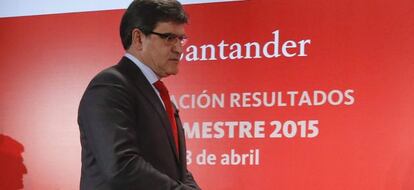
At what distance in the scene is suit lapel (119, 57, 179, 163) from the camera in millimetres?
1331

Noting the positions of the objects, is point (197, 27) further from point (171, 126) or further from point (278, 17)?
point (171, 126)

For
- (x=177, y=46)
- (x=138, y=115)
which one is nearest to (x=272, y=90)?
(x=177, y=46)

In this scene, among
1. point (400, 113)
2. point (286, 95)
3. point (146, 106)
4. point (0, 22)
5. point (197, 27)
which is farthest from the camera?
point (0, 22)

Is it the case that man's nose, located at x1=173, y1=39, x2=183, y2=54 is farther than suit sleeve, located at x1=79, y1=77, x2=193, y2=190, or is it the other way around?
man's nose, located at x1=173, y1=39, x2=183, y2=54

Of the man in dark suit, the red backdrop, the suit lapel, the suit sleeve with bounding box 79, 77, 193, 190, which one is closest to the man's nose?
the man in dark suit

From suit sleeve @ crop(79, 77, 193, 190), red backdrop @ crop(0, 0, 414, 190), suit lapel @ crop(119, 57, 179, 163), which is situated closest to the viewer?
suit sleeve @ crop(79, 77, 193, 190)

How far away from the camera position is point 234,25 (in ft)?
7.52

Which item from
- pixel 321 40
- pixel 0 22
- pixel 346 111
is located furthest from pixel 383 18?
pixel 0 22

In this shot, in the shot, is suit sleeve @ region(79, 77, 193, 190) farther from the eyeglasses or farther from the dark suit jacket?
the eyeglasses

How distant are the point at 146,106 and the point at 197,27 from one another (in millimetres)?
1103

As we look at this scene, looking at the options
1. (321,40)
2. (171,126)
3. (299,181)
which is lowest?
(299,181)

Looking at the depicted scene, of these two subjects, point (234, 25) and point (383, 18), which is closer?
point (383, 18)

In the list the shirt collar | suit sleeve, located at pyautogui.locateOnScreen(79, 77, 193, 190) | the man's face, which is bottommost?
suit sleeve, located at pyautogui.locateOnScreen(79, 77, 193, 190)

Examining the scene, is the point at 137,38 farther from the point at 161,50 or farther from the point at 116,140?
the point at 116,140
